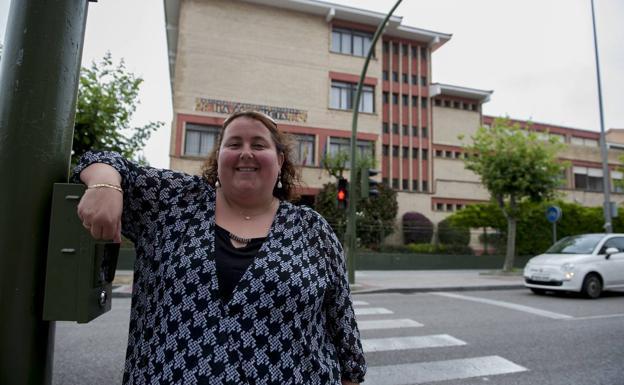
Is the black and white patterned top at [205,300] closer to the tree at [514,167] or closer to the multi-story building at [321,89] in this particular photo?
the tree at [514,167]

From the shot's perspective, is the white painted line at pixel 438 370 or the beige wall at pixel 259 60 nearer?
the white painted line at pixel 438 370

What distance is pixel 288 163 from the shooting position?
2.15m

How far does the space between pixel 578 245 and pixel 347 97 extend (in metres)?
16.9

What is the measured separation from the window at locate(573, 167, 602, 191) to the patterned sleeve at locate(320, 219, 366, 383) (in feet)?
124

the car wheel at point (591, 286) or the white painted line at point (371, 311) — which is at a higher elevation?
the car wheel at point (591, 286)

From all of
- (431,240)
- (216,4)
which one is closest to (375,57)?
(216,4)

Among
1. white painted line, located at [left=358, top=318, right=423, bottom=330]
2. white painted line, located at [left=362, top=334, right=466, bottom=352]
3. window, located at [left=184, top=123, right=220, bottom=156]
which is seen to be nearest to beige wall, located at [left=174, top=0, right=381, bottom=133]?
window, located at [left=184, top=123, right=220, bottom=156]

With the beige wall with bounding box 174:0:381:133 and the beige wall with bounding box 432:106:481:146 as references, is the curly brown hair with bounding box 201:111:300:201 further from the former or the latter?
the beige wall with bounding box 432:106:481:146

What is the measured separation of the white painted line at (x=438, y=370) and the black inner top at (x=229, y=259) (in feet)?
9.90

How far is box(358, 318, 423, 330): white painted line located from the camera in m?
6.45

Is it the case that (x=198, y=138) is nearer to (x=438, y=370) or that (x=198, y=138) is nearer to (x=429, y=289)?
(x=429, y=289)

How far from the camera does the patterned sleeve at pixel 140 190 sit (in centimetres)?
150

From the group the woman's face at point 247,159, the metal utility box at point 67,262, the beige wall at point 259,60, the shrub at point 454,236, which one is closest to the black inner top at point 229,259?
the woman's face at point 247,159

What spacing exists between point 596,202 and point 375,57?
22.7 meters
